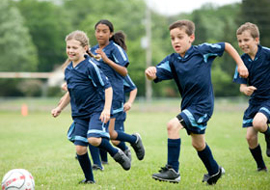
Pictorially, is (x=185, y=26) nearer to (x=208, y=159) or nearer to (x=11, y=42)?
(x=208, y=159)

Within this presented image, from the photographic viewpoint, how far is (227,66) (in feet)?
146

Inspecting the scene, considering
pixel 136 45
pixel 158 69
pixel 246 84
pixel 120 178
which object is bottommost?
pixel 136 45

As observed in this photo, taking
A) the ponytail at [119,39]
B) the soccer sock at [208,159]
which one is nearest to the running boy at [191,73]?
the soccer sock at [208,159]

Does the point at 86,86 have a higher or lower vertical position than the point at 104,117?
higher

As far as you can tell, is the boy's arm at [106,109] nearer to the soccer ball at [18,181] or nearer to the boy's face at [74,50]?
the boy's face at [74,50]

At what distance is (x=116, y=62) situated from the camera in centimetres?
658

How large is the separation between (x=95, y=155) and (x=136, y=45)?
37397 mm

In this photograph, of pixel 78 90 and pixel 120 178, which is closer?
pixel 78 90

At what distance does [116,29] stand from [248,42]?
Answer: 133 feet

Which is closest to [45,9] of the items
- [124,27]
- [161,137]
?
[124,27]

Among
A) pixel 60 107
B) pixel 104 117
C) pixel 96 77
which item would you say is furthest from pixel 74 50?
pixel 104 117

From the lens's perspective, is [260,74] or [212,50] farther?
[260,74]

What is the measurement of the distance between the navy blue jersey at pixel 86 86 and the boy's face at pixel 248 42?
2260 mm

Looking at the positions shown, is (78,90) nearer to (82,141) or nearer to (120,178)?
(82,141)
